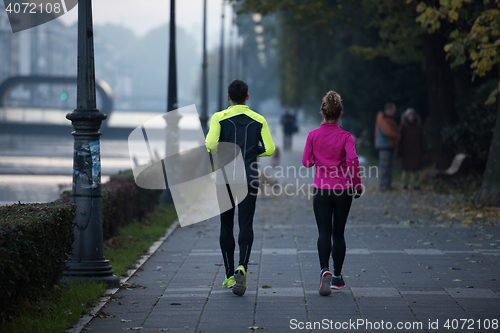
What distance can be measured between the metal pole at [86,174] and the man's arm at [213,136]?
3.80 ft

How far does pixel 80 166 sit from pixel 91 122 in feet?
1.39

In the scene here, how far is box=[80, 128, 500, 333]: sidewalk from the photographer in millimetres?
4625

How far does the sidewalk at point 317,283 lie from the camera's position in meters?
4.62

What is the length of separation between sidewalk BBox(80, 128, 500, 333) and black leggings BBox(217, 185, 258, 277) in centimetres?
31

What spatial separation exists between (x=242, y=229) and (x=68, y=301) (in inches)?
62.3

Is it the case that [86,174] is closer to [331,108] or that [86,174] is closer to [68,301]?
[68,301]

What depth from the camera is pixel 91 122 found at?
19.3 ft

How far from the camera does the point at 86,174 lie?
5.92 m

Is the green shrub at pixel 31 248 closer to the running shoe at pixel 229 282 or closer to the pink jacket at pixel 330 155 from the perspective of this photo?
the running shoe at pixel 229 282

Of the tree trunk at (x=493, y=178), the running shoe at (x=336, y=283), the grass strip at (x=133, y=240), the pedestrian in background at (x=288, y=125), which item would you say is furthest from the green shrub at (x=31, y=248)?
the pedestrian in background at (x=288, y=125)

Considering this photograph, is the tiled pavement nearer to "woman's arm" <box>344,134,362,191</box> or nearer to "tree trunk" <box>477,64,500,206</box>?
"woman's arm" <box>344,134,362,191</box>

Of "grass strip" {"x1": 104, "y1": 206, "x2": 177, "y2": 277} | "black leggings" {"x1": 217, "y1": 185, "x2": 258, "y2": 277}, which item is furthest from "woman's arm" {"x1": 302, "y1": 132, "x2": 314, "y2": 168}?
"grass strip" {"x1": 104, "y1": 206, "x2": 177, "y2": 277}

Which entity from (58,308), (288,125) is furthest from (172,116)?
(288,125)

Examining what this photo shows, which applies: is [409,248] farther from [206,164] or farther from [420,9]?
[206,164]
